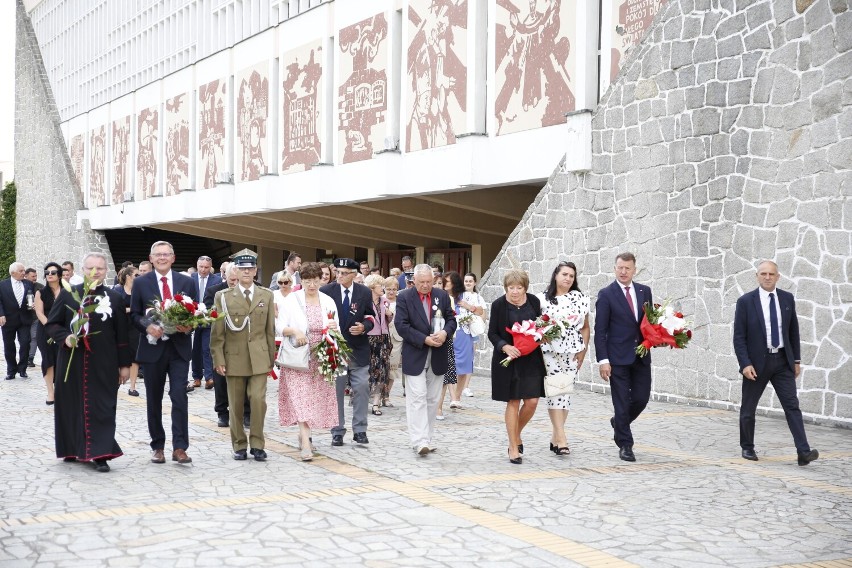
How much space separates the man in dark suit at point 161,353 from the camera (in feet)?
31.2

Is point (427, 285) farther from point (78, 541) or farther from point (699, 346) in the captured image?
point (699, 346)

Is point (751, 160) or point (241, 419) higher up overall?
point (751, 160)

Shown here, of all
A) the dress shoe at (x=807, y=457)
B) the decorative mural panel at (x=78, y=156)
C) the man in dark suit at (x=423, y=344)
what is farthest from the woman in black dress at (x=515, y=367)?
the decorative mural panel at (x=78, y=156)

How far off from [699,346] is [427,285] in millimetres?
5547

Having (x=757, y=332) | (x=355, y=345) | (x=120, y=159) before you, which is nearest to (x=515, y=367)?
(x=355, y=345)

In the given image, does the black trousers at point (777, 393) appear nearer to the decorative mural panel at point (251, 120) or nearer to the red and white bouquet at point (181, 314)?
the red and white bouquet at point (181, 314)

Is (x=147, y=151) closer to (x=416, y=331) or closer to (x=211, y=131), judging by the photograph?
(x=211, y=131)

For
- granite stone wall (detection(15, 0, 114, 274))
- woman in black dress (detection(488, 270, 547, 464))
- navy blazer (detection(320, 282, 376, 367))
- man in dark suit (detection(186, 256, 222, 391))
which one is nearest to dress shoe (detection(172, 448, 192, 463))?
navy blazer (detection(320, 282, 376, 367))

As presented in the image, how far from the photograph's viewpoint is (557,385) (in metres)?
9.91

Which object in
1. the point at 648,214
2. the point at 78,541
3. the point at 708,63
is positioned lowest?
the point at 78,541

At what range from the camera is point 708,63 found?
1438cm

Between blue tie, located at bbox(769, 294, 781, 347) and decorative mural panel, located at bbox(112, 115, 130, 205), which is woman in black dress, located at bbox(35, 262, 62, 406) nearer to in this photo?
blue tie, located at bbox(769, 294, 781, 347)

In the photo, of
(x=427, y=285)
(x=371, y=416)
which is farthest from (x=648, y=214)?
(x=427, y=285)

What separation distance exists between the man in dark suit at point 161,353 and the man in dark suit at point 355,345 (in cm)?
151
